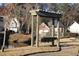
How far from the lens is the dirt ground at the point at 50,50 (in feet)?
5.18

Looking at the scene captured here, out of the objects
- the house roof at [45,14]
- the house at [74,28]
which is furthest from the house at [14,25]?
the house at [74,28]

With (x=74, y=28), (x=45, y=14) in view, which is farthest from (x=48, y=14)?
(x=74, y=28)

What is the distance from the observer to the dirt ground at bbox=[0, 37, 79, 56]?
1.58 meters

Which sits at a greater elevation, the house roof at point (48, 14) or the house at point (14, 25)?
the house roof at point (48, 14)

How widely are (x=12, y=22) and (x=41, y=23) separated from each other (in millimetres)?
206

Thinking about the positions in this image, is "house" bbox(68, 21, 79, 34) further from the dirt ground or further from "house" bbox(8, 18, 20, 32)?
"house" bbox(8, 18, 20, 32)

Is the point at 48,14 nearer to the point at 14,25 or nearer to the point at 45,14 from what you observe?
the point at 45,14

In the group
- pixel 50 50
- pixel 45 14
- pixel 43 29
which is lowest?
pixel 50 50

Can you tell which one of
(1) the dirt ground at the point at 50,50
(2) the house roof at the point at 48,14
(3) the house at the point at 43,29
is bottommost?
(1) the dirt ground at the point at 50,50

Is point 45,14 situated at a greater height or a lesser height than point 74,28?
greater

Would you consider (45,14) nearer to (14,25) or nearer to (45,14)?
(45,14)

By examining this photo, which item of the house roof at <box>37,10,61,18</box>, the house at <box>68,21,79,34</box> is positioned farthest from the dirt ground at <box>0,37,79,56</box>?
the house roof at <box>37,10,61,18</box>

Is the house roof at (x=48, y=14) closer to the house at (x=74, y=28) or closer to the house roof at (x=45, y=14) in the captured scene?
the house roof at (x=45, y=14)

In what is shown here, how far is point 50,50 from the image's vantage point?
160 centimetres
